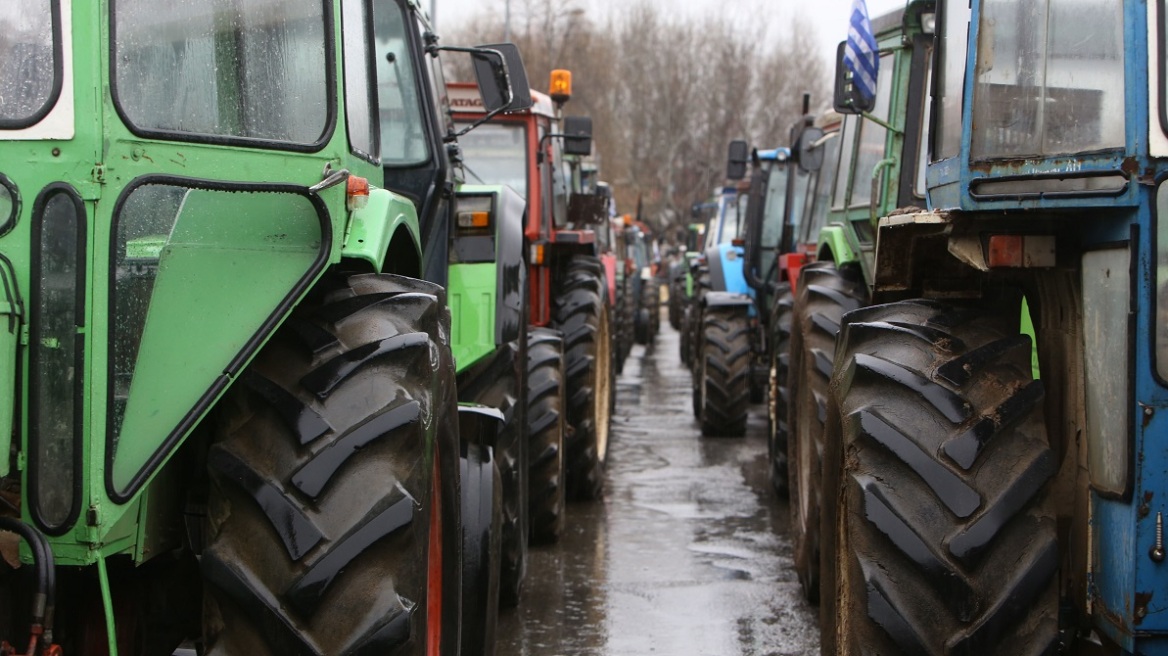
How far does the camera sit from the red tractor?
29.0 ft

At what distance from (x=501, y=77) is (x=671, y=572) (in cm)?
271

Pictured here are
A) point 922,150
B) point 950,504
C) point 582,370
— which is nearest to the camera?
point 950,504

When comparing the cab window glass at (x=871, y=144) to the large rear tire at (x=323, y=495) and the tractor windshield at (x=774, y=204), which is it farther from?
the tractor windshield at (x=774, y=204)

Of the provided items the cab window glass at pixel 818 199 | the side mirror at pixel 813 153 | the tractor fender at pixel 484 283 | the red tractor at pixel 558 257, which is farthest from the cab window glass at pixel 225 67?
the side mirror at pixel 813 153

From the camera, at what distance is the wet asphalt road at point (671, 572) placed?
604 cm

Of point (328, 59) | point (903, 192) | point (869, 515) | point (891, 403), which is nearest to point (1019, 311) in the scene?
point (891, 403)

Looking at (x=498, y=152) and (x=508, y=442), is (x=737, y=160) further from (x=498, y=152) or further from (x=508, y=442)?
(x=508, y=442)

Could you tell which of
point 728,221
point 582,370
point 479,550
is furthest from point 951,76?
point 728,221

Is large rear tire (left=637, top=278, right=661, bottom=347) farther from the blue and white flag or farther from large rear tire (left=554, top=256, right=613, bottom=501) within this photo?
the blue and white flag

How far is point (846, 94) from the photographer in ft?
20.3

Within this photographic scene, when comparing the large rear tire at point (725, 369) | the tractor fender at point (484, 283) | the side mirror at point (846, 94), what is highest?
the side mirror at point (846, 94)

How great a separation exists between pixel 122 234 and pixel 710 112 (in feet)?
163

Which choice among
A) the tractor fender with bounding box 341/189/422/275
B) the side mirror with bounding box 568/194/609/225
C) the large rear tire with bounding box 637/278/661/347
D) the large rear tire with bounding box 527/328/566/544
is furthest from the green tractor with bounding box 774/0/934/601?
the large rear tire with bounding box 637/278/661/347

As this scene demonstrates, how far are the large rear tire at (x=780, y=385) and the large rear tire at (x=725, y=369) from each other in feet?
5.49
